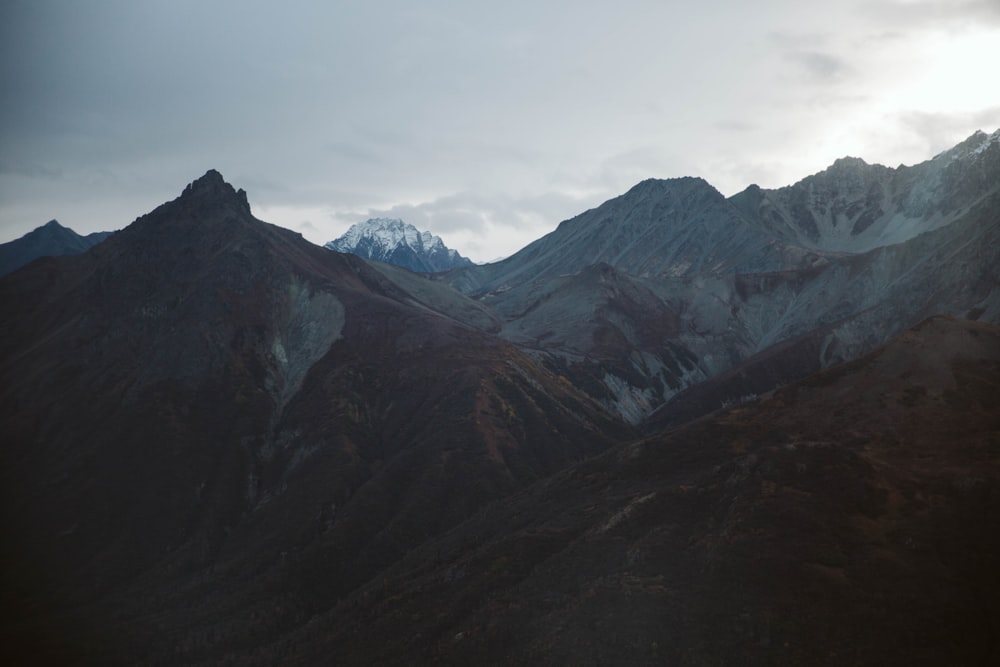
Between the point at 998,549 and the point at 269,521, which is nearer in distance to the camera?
the point at 998,549

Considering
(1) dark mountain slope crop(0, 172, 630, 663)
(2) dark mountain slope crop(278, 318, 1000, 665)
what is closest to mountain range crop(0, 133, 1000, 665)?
(2) dark mountain slope crop(278, 318, 1000, 665)

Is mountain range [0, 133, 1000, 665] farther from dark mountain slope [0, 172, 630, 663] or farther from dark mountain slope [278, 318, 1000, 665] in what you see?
dark mountain slope [0, 172, 630, 663]

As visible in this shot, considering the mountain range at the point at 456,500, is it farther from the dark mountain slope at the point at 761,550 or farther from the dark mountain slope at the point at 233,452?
the dark mountain slope at the point at 233,452

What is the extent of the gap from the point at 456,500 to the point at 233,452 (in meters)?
55.6

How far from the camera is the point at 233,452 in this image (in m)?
156

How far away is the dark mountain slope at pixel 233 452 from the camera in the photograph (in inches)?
4532

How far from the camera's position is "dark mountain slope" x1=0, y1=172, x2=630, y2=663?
4532 inches

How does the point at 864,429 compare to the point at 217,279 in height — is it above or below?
below

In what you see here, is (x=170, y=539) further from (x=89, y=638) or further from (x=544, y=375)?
(x=544, y=375)

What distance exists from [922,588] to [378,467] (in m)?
106

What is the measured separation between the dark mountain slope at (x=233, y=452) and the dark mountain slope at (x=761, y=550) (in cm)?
2097

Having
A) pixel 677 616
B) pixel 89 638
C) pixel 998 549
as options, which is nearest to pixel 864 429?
pixel 998 549

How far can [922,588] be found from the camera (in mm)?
61438

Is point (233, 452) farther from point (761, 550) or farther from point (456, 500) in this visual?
point (761, 550)
